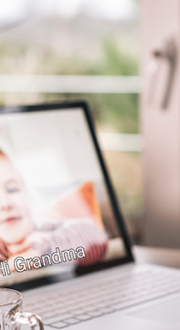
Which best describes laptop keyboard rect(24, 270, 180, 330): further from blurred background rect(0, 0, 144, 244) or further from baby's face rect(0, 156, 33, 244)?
blurred background rect(0, 0, 144, 244)

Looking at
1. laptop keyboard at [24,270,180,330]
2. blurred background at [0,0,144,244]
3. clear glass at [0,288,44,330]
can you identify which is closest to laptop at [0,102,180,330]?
laptop keyboard at [24,270,180,330]

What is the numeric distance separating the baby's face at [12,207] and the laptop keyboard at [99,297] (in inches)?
3.7

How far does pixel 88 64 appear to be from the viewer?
2520mm

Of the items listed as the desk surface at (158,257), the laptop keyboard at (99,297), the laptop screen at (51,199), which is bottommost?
the desk surface at (158,257)

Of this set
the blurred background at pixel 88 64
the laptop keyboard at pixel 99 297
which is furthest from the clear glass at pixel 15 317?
the blurred background at pixel 88 64

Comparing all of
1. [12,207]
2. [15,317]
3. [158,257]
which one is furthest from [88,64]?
[15,317]

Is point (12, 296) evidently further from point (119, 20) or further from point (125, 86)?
point (119, 20)

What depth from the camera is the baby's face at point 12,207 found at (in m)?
0.66

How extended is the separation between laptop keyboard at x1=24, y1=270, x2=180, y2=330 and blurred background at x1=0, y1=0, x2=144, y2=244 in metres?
1.50

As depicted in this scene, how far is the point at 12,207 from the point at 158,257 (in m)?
0.30

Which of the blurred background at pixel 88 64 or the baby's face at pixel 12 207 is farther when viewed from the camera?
the blurred background at pixel 88 64

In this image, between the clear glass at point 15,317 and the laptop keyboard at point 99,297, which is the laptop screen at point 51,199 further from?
the clear glass at point 15,317

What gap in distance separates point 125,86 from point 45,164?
1.52 meters

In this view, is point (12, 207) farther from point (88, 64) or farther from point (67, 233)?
point (88, 64)
